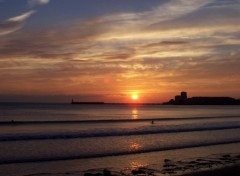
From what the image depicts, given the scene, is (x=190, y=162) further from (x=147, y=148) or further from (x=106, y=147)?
(x=106, y=147)

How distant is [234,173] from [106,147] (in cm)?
886

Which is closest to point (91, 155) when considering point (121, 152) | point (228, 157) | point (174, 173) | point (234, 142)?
point (121, 152)

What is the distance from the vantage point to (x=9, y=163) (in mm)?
16078

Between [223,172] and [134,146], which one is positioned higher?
[134,146]

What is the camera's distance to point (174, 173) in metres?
14.3

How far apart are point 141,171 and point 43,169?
3.85 meters

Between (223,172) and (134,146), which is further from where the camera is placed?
(134,146)

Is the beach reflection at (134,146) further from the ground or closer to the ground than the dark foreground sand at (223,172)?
further from the ground

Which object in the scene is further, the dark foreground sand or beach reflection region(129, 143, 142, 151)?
beach reflection region(129, 143, 142, 151)

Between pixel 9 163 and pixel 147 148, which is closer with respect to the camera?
pixel 9 163

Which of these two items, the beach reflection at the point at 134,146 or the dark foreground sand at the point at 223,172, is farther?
the beach reflection at the point at 134,146

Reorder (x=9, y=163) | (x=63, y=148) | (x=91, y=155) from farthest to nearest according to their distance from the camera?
(x=63, y=148) < (x=91, y=155) < (x=9, y=163)

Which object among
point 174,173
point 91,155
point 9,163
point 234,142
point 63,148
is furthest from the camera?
point 234,142

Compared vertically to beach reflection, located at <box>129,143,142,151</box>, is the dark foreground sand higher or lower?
lower
